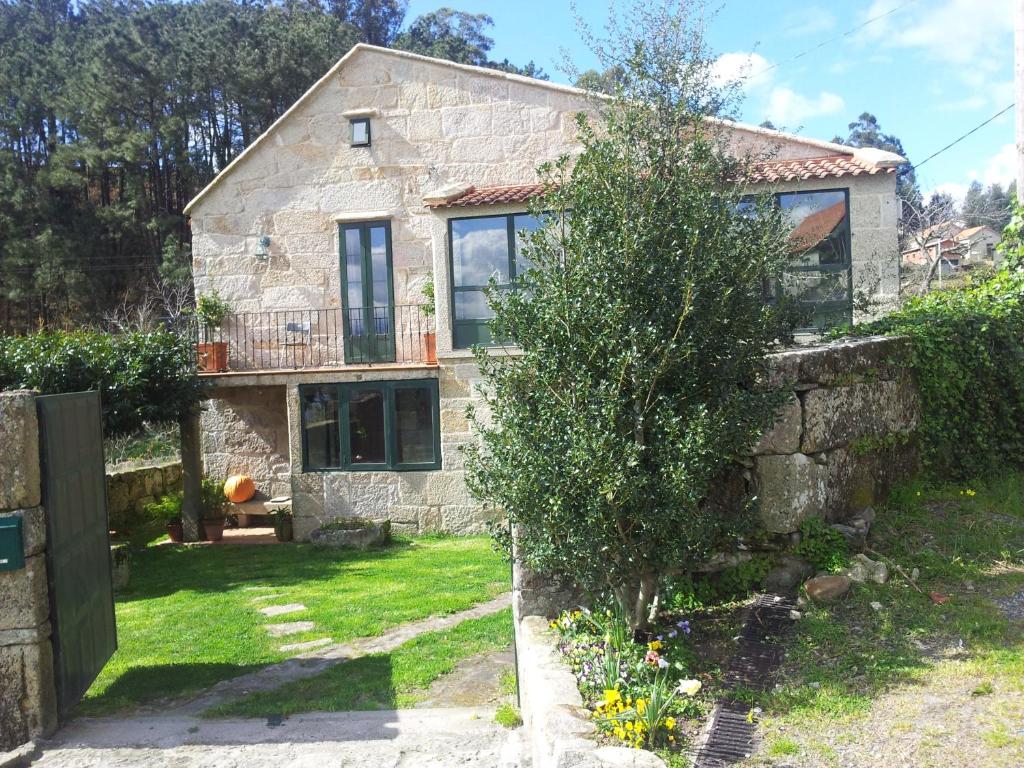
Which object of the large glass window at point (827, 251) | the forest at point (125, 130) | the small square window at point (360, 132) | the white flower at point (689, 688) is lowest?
the white flower at point (689, 688)

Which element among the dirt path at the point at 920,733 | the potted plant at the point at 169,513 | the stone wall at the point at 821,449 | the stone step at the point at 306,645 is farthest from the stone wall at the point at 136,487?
the dirt path at the point at 920,733

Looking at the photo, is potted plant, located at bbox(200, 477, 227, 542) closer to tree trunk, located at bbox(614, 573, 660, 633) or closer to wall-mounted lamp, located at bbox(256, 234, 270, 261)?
wall-mounted lamp, located at bbox(256, 234, 270, 261)

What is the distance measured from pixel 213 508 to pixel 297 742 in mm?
9626

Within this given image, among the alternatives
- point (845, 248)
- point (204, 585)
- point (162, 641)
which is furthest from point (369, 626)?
point (845, 248)

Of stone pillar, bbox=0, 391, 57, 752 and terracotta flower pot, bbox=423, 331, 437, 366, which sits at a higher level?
terracotta flower pot, bbox=423, 331, 437, 366

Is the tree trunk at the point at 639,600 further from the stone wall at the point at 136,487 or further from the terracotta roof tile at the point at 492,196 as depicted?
the stone wall at the point at 136,487

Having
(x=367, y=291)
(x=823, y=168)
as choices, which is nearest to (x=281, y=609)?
(x=367, y=291)

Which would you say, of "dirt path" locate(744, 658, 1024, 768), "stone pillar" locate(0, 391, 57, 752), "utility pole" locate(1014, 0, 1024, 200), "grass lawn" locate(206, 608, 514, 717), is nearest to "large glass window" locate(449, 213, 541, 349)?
"grass lawn" locate(206, 608, 514, 717)

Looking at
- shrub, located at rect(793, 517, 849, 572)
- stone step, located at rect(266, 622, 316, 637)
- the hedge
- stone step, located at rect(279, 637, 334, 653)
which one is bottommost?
stone step, located at rect(266, 622, 316, 637)

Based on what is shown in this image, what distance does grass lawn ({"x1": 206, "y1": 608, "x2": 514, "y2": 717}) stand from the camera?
5.40 meters

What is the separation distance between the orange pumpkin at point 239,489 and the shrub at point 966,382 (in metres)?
10.5

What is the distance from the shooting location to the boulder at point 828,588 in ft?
16.5

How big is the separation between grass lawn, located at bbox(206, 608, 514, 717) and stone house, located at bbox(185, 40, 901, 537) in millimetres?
5528

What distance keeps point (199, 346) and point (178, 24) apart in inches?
830
